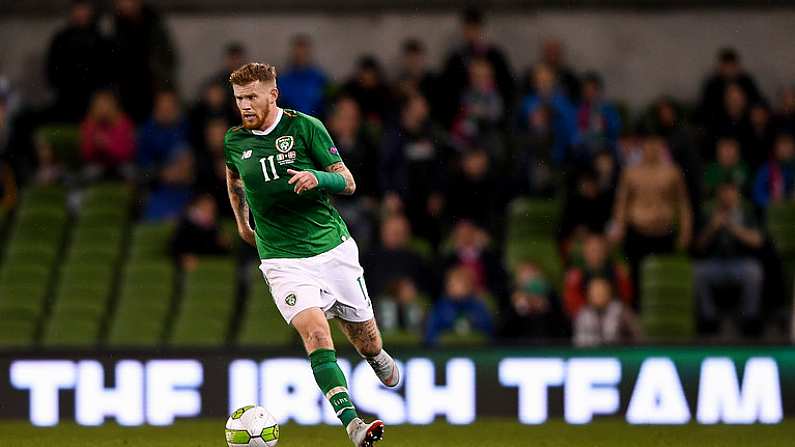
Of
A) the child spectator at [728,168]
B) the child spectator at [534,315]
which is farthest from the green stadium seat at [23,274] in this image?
the child spectator at [728,168]

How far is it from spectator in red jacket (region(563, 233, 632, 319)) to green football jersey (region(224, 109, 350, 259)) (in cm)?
511

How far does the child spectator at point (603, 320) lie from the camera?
1331cm

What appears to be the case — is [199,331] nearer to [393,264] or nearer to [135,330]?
[135,330]

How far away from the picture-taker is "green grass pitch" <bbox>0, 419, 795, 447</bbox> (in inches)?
413

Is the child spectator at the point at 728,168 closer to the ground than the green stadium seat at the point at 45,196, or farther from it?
farther from it

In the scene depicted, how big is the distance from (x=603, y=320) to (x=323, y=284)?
4919 millimetres

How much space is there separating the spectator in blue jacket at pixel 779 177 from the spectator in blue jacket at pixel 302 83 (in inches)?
176

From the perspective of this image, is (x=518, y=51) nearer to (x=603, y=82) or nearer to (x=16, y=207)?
(x=603, y=82)

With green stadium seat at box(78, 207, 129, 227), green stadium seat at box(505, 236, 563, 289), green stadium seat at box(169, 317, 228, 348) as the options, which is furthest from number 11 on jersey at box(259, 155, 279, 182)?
green stadium seat at box(78, 207, 129, 227)

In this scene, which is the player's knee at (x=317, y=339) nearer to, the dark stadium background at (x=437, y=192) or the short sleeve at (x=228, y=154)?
the short sleeve at (x=228, y=154)

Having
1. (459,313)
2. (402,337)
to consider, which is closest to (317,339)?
(402,337)

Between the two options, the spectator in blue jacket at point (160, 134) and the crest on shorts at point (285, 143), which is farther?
the spectator in blue jacket at point (160, 134)

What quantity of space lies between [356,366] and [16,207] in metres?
5.58

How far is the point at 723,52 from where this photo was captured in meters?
16.7
